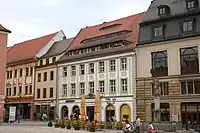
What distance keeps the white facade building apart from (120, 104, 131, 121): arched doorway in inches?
10.8

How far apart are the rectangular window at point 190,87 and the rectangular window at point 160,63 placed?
2.86 metres

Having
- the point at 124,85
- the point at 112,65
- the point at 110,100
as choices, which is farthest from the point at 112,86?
the point at 112,65

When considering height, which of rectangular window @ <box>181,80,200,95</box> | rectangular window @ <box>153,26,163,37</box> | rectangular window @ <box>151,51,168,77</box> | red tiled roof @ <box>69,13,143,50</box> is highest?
red tiled roof @ <box>69,13,143,50</box>

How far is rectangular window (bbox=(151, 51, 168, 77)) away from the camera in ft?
142

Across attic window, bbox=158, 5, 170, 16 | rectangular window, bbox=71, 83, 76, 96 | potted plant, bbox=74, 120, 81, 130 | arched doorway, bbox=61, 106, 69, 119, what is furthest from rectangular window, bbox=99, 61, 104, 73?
potted plant, bbox=74, 120, 81, 130

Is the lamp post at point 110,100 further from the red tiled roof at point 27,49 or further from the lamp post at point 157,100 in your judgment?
the red tiled roof at point 27,49

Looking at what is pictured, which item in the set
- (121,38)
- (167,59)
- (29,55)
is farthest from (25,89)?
(167,59)

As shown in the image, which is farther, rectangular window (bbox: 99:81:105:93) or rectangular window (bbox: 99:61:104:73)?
rectangular window (bbox: 99:61:104:73)

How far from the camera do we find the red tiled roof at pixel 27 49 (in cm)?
6512

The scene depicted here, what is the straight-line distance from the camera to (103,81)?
165ft

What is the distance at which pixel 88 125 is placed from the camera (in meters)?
35.6

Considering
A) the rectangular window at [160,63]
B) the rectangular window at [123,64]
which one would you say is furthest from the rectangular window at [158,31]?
the rectangular window at [123,64]

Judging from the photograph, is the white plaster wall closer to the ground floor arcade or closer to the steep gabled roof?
the ground floor arcade

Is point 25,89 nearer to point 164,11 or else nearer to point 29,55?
point 29,55
